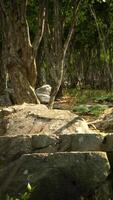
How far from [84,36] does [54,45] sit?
1487cm

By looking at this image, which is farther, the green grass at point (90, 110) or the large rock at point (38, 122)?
the green grass at point (90, 110)

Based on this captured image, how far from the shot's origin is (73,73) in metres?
46.4

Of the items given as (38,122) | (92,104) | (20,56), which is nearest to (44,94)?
(92,104)

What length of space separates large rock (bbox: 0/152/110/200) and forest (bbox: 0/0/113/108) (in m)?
7.07

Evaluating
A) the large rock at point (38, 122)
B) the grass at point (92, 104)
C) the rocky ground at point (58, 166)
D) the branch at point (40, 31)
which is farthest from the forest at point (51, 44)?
the rocky ground at point (58, 166)

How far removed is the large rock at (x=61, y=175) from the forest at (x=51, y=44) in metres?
7.07

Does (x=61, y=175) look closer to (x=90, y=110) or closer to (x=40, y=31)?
(x=40, y=31)

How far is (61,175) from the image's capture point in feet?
25.6

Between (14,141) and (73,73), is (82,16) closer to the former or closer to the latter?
(73,73)

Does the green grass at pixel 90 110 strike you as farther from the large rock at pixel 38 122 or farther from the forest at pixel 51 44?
the large rock at pixel 38 122

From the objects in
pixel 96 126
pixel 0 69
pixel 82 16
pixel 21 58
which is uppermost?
pixel 21 58

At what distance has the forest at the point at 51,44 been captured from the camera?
1498 centimetres

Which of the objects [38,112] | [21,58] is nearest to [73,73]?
[21,58]

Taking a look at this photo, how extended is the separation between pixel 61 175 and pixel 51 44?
54.3 ft
